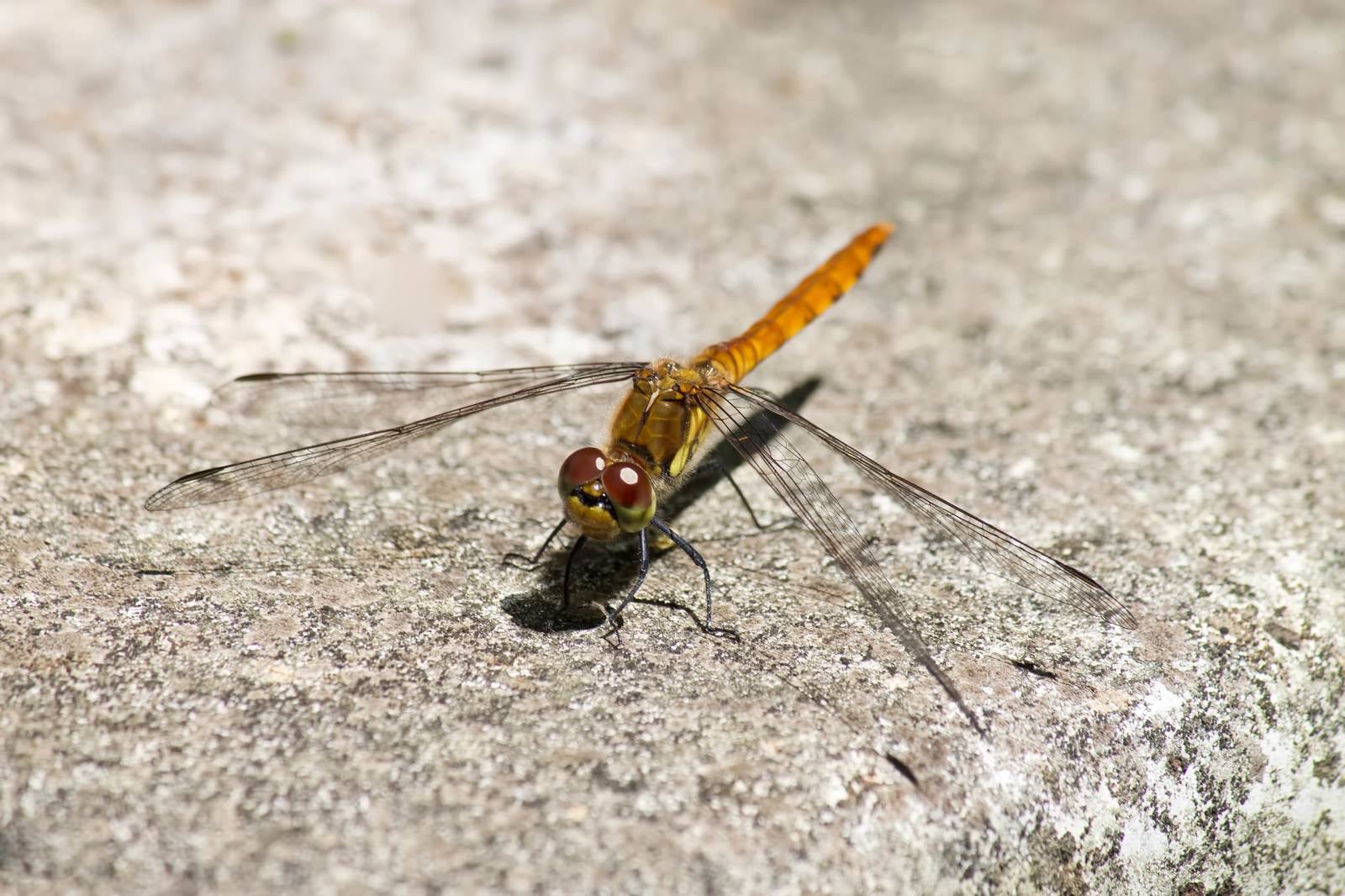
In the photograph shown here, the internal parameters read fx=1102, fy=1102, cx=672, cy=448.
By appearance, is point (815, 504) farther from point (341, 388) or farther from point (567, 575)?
point (341, 388)

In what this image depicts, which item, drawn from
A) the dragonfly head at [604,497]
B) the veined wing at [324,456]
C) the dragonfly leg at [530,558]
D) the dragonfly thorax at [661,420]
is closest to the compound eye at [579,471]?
the dragonfly head at [604,497]

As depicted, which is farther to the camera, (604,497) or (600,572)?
(600,572)

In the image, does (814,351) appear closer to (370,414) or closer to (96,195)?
(370,414)

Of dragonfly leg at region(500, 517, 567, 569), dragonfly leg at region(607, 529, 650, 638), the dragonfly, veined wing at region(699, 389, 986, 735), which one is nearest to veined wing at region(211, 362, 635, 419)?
the dragonfly

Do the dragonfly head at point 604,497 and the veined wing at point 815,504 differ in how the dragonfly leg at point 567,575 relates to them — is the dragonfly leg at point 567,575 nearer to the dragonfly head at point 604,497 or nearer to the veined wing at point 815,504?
the dragonfly head at point 604,497

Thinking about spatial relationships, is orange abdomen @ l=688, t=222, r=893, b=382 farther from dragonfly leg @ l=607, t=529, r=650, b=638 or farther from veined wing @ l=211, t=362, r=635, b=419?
dragonfly leg @ l=607, t=529, r=650, b=638

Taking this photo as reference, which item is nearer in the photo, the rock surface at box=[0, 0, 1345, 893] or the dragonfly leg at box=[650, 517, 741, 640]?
the rock surface at box=[0, 0, 1345, 893]

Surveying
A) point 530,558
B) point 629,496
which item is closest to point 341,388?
point 530,558
